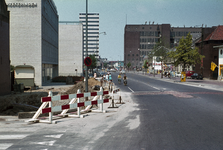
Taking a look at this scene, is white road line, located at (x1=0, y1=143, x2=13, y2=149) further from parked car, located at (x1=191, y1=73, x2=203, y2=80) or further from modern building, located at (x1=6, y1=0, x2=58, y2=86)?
parked car, located at (x1=191, y1=73, x2=203, y2=80)

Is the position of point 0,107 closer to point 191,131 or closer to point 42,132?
point 42,132

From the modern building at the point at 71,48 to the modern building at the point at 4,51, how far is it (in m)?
51.7

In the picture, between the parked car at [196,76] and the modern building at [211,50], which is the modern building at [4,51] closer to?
the parked car at [196,76]

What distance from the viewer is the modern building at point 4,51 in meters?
21.0

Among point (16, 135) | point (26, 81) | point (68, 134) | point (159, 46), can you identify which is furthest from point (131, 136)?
point (159, 46)

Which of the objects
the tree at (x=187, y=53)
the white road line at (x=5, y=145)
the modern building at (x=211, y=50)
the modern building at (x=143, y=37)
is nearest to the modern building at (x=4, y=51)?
the white road line at (x=5, y=145)

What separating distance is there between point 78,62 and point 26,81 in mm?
47704

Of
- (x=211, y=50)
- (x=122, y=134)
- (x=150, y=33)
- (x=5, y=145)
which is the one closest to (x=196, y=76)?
(x=211, y=50)

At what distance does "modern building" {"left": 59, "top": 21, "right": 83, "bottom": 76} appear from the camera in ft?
244

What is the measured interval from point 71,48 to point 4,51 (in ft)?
177

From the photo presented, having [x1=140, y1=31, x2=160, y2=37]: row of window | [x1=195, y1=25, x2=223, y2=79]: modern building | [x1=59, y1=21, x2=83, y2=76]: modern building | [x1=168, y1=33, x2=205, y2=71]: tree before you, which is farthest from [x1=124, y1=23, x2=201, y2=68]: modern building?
[x1=168, y1=33, x2=205, y2=71]: tree

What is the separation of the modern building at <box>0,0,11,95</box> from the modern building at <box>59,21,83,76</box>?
5173 cm

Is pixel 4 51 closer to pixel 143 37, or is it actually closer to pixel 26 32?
pixel 26 32

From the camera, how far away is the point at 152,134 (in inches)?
285
